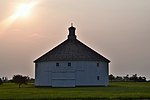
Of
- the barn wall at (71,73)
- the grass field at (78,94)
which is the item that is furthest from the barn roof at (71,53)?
the grass field at (78,94)

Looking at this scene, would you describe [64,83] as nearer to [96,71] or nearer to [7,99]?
[96,71]

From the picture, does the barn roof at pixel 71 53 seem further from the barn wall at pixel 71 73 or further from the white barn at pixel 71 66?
the barn wall at pixel 71 73

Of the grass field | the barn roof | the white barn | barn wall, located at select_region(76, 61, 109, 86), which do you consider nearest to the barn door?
the white barn

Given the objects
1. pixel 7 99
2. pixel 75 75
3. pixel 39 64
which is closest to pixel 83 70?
pixel 75 75

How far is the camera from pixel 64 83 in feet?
314

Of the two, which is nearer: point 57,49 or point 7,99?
point 7,99

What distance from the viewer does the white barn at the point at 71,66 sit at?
94438 millimetres

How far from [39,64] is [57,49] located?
5.29 meters

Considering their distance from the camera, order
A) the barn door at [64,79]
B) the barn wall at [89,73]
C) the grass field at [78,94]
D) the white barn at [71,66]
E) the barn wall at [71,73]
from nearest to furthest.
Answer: the grass field at [78,94] → the white barn at [71,66] → the barn wall at [71,73] → the barn wall at [89,73] → the barn door at [64,79]

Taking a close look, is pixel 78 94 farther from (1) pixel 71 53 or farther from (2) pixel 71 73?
(2) pixel 71 73

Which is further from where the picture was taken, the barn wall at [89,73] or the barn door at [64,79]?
the barn door at [64,79]

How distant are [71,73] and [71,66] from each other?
5.76 ft

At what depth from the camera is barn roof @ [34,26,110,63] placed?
94250 mm

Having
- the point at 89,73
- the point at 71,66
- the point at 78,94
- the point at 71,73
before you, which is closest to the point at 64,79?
the point at 71,73
